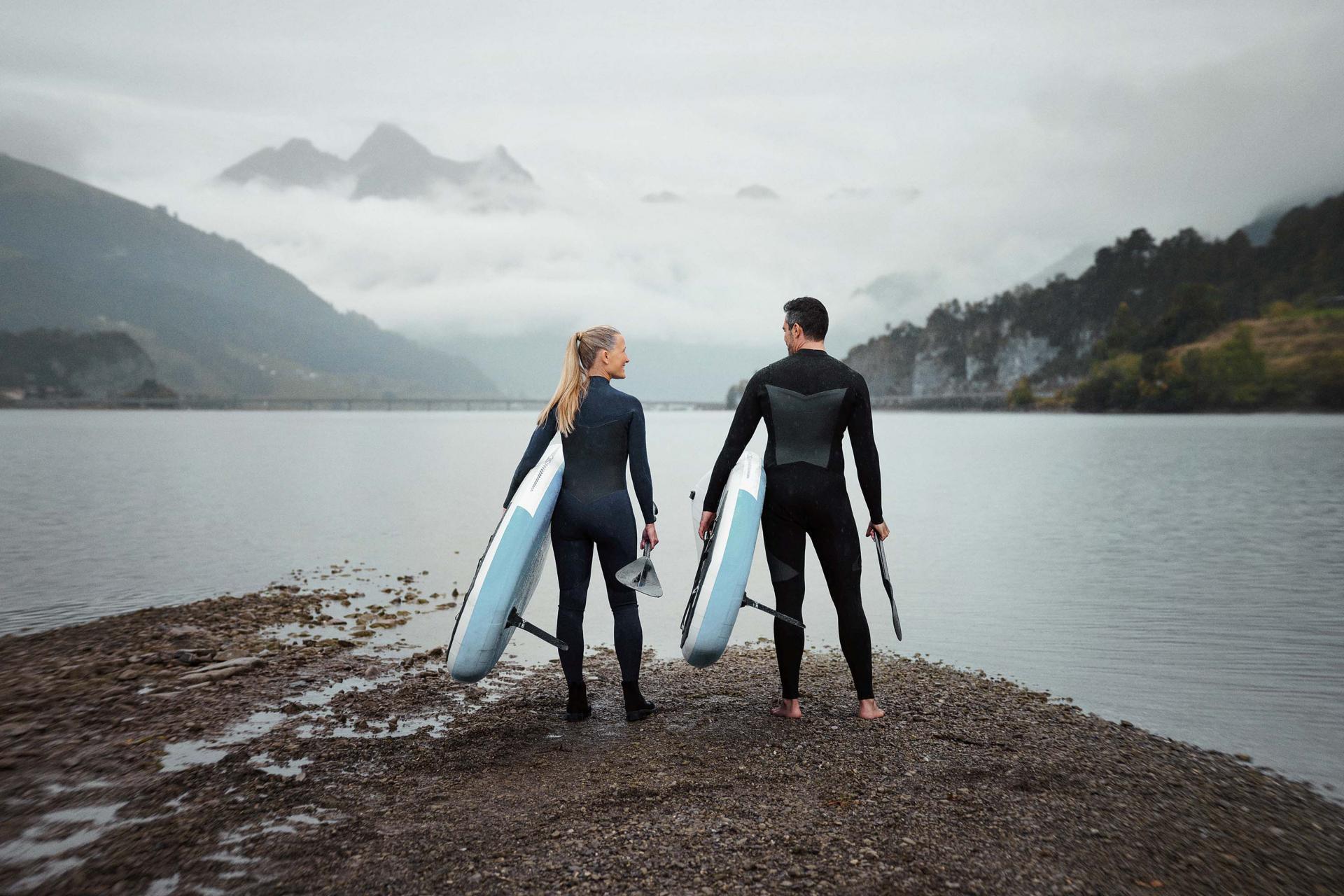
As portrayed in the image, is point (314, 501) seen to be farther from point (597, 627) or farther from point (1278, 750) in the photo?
point (1278, 750)

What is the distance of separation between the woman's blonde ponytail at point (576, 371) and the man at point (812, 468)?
108 centimetres

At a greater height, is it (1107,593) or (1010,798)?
(1010,798)

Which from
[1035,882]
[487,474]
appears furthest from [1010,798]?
[487,474]

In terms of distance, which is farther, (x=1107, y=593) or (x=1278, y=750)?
(x=1107, y=593)

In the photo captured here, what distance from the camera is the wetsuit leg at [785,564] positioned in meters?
6.70

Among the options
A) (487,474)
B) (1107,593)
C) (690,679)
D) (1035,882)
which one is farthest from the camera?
(487,474)

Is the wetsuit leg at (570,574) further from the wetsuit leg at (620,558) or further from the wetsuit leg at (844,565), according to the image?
the wetsuit leg at (844,565)

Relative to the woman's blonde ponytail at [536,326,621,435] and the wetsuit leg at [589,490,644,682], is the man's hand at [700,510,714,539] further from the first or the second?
the woman's blonde ponytail at [536,326,621,435]

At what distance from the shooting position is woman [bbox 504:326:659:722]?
6.69 metres

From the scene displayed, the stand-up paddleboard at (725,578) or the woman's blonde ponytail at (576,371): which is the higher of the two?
the woman's blonde ponytail at (576,371)

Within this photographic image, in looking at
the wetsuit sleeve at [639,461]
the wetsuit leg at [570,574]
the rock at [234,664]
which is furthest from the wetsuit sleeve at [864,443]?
the rock at [234,664]

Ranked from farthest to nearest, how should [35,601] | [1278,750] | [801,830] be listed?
[35,601]
[1278,750]
[801,830]

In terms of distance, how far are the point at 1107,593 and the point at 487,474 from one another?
32010mm

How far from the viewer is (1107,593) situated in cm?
1411
